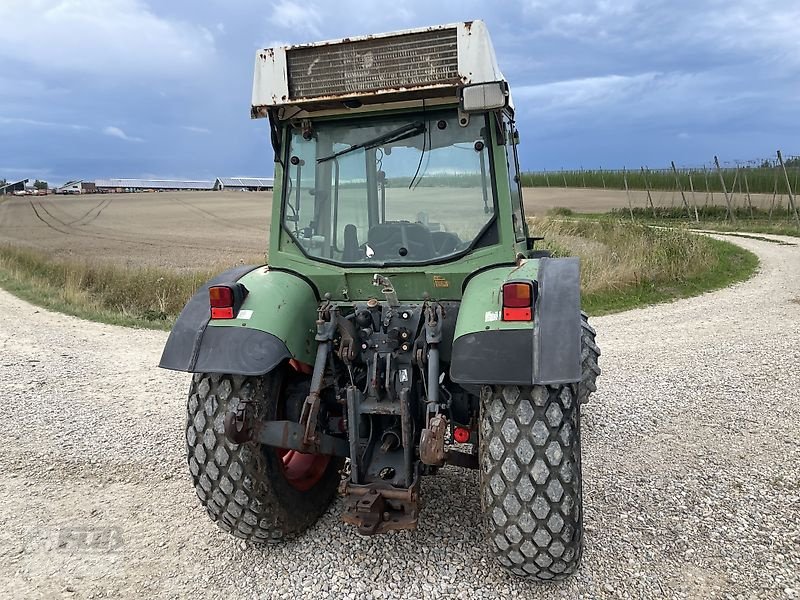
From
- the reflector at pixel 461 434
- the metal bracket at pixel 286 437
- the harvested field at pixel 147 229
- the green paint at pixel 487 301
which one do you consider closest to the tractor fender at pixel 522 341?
the green paint at pixel 487 301

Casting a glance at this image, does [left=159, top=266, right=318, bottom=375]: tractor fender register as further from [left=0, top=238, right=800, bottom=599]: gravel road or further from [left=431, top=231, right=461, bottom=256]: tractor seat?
[left=0, top=238, right=800, bottom=599]: gravel road

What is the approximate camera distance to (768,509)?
12.6 feet

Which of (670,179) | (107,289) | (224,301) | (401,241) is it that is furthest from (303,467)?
(670,179)

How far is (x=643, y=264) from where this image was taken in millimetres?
13133

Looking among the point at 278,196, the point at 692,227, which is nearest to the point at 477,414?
the point at 278,196

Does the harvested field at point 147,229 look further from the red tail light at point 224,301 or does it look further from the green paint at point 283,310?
the red tail light at point 224,301

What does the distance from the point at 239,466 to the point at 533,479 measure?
143cm

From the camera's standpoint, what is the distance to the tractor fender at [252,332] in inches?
126

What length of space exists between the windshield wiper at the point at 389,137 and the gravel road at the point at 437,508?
2124 mm

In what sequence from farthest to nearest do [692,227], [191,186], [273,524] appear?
[191,186], [692,227], [273,524]

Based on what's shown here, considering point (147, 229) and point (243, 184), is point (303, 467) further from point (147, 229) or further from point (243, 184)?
point (243, 184)

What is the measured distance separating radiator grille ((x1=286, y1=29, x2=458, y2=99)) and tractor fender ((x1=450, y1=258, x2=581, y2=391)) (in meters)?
1.14

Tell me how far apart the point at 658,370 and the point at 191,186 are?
263ft

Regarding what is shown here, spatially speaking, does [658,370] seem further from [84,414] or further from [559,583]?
[84,414]
